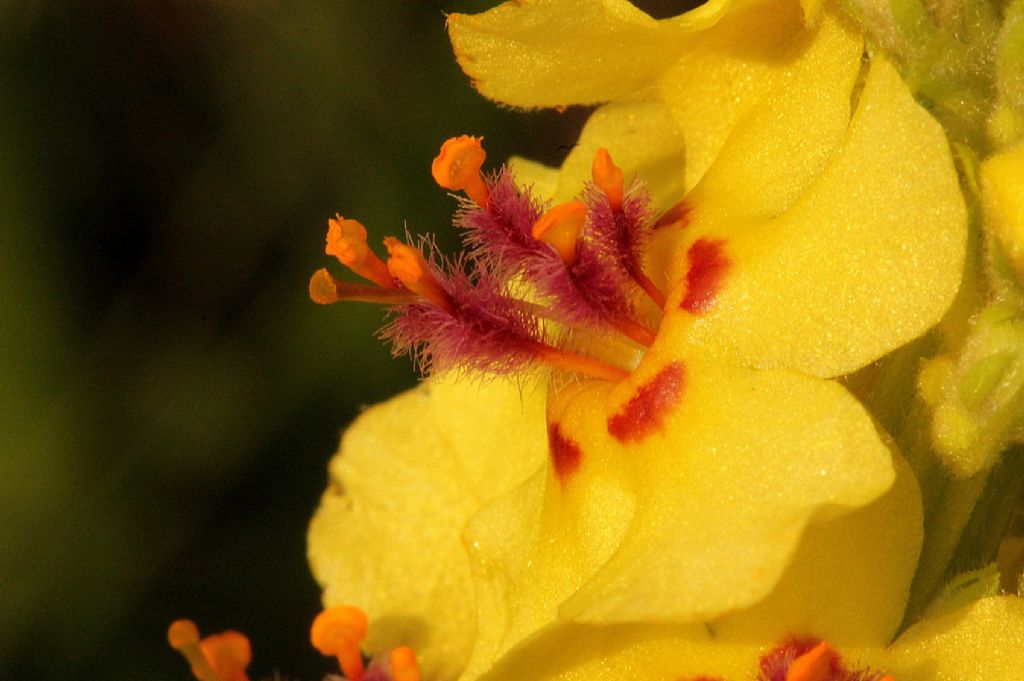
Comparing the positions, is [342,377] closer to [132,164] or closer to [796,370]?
[132,164]

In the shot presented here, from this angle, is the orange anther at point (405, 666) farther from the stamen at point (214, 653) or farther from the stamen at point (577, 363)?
the stamen at point (577, 363)

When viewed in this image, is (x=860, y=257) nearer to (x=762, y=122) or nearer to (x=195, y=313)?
(x=762, y=122)

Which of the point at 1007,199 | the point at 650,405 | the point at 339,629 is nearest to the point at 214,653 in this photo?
the point at 339,629

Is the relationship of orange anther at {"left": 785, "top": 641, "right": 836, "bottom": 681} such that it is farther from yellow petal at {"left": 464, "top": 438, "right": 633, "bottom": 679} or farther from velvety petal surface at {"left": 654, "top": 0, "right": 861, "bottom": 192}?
velvety petal surface at {"left": 654, "top": 0, "right": 861, "bottom": 192}

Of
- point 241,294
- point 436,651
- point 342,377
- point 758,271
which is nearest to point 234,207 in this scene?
point 241,294

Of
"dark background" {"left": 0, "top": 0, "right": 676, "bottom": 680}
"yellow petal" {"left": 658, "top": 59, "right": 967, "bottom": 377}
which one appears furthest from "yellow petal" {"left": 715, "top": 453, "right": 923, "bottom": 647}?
"dark background" {"left": 0, "top": 0, "right": 676, "bottom": 680}

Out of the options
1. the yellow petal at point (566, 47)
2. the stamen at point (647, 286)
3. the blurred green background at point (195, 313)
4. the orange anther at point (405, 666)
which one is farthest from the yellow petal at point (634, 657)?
the blurred green background at point (195, 313)
